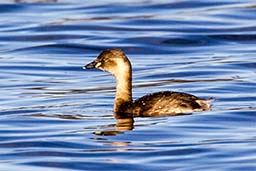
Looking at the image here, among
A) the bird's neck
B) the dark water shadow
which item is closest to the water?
the dark water shadow

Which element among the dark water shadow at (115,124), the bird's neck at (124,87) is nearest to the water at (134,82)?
the dark water shadow at (115,124)

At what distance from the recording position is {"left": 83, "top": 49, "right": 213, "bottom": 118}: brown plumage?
61.0 feet

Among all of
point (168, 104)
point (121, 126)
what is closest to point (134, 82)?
point (168, 104)

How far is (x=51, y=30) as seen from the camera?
2969cm

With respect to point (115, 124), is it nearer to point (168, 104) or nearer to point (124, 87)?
point (168, 104)

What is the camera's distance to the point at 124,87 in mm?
19438

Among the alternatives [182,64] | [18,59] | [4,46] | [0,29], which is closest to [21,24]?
[0,29]

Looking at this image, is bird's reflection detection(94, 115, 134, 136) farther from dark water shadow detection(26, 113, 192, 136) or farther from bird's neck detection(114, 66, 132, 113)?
bird's neck detection(114, 66, 132, 113)

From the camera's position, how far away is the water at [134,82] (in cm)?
1586

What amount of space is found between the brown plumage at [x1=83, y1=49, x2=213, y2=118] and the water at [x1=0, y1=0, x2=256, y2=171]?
0.17m

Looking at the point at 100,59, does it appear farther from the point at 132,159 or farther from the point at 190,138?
the point at 132,159

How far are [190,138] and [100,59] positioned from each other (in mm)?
3232

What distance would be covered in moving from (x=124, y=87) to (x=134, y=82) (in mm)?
3379

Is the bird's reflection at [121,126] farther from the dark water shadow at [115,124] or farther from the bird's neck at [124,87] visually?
the bird's neck at [124,87]
